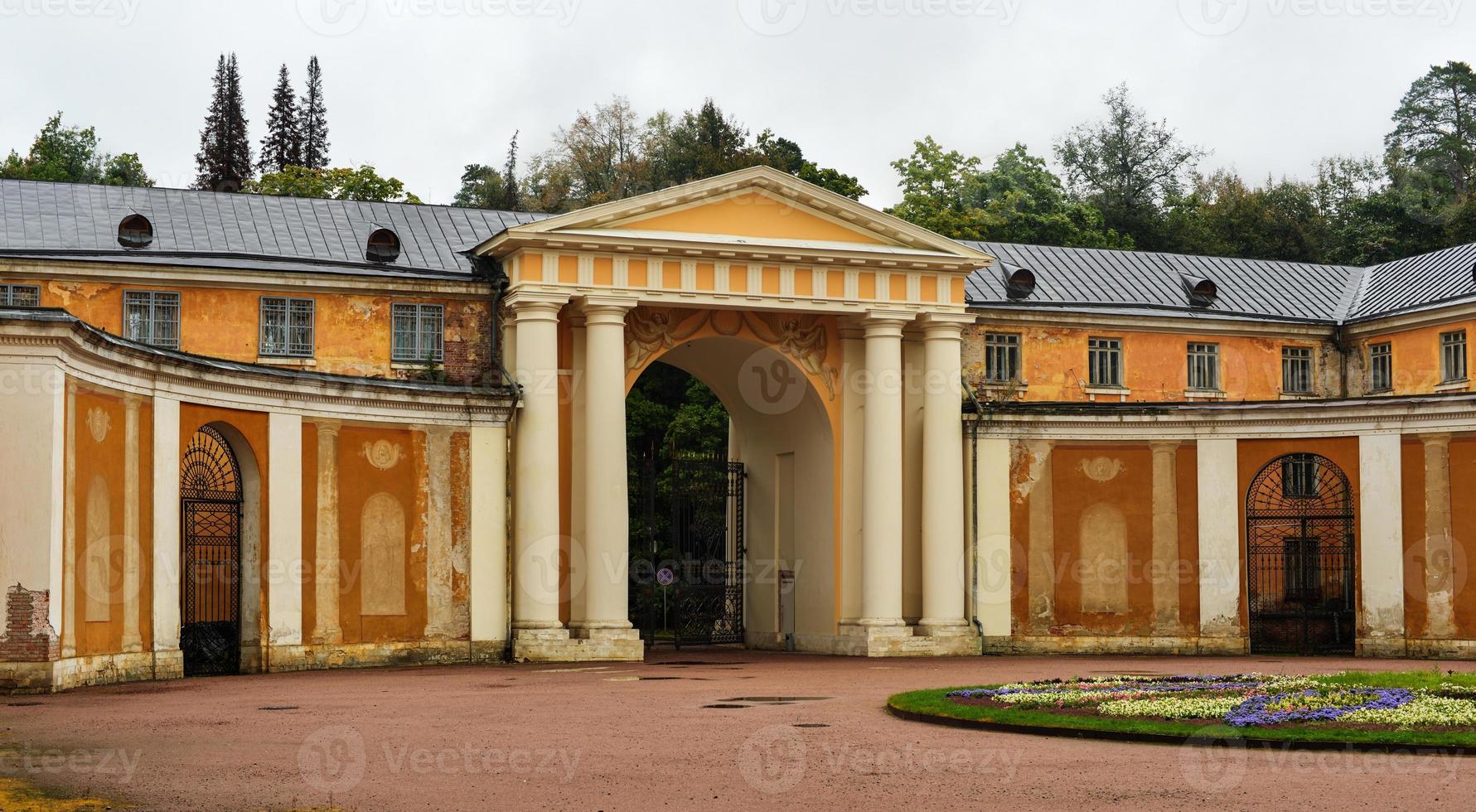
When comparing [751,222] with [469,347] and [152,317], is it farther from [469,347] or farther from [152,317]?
[152,317]

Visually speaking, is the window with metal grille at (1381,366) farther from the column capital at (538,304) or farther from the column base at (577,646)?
Result: the column capital at (538,304)

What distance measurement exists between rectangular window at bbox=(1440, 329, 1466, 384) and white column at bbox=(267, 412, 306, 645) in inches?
1109

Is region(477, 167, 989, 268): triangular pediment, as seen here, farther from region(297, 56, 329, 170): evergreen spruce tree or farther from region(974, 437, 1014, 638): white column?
region(297, 56, 329, 170): evergreen spruce tree

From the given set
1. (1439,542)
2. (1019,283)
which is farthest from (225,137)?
(1439,542)

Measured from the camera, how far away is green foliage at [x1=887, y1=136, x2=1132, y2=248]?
6600cm

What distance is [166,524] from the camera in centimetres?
2788

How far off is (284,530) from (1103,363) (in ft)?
71.2

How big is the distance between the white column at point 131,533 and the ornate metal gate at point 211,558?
261 cm

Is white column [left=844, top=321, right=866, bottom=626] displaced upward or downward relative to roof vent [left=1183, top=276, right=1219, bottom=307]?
downward

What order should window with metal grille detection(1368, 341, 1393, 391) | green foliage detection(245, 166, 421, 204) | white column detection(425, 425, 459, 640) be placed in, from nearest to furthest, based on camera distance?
white column detection(425, 425, 459, 640) < window with metal grille detection(1368, 341, 1393, 391) < green foliage detection(245, 166, 421, 204)

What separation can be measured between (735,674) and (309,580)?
812cm

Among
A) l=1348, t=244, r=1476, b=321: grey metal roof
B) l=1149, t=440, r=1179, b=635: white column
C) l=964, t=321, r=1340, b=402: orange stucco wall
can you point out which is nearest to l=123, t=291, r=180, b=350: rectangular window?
l=964, t=321, r=1340, b=402: orange stucco wall

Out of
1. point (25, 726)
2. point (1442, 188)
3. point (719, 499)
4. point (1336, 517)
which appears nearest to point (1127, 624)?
point (1336, 517)

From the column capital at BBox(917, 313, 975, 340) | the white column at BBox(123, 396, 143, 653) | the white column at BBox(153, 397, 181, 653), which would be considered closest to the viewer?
the white column at BBox(123, 396, 143, 653)
